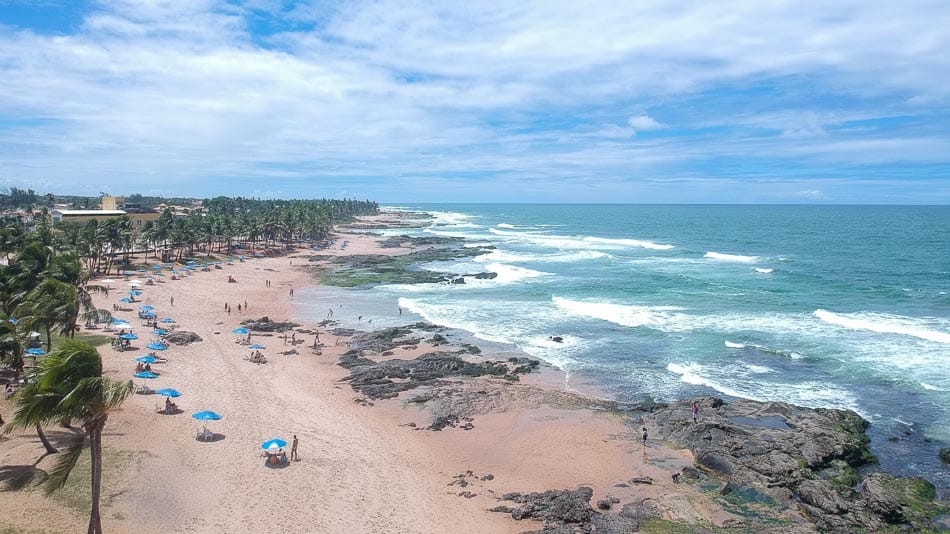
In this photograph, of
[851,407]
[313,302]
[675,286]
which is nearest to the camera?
[851,407]

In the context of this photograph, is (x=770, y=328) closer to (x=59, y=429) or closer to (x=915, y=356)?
(x=915, y=356)

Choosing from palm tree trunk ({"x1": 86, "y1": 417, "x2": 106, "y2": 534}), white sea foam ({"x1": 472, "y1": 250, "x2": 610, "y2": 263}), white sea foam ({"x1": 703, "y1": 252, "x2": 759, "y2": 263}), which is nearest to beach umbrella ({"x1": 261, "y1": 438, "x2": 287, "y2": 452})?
palm tree trunk ({"x1": 86, "y1": 417, "x2": 106, "y2": 534})

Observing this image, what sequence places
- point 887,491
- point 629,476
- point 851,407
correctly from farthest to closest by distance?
point 851,407
point 629,476
point 887,491

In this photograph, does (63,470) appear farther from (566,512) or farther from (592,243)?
(592,243)

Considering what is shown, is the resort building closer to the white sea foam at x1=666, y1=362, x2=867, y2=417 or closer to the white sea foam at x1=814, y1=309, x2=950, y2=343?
the white sea foam at x1=666, y1=362, x2=867, y2=417

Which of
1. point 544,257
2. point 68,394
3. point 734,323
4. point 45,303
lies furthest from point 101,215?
point 68,394

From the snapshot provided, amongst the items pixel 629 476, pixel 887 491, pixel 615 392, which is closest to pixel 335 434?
pixel 629 476

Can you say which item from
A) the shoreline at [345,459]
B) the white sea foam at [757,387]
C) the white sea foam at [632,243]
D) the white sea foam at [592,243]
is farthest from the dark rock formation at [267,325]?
the white sea foam at [632,243]
